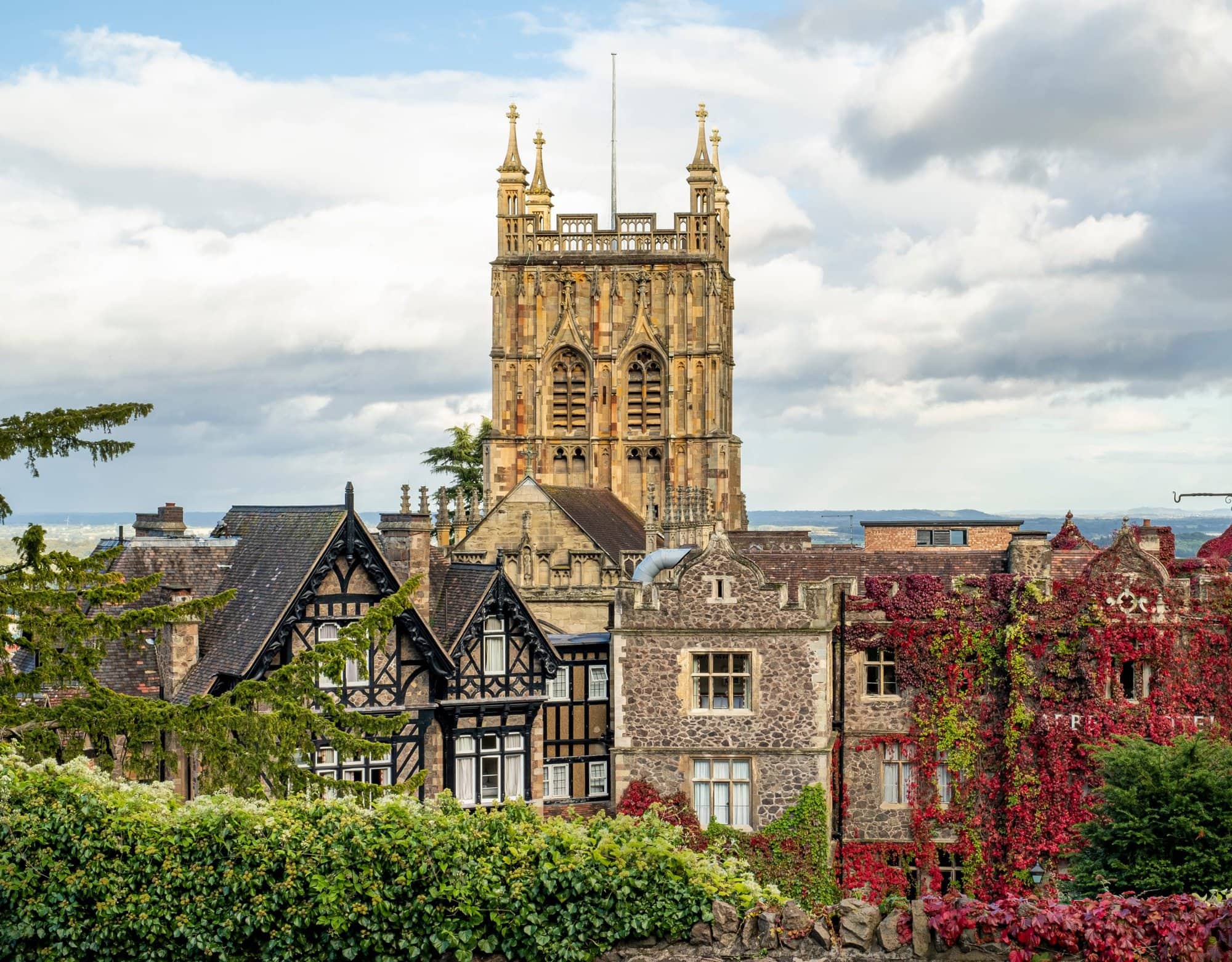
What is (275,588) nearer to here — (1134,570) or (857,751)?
(857,751)

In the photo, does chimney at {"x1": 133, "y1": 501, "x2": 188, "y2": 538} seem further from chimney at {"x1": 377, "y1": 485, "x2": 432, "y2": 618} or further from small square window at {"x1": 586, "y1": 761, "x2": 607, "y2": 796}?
small square window at {"x1": 586, "y1": 761, "x2": 607, "y2": 796}

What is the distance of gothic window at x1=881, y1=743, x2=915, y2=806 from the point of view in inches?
1588

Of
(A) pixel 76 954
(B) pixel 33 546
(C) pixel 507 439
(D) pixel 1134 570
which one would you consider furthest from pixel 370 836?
(C) pixel 507 439

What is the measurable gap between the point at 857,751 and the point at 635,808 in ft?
20.3

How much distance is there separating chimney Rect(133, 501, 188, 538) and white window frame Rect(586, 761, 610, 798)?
1291 centimetres

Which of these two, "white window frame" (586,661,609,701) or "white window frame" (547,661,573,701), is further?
"white window frame" (586,661,609,701)

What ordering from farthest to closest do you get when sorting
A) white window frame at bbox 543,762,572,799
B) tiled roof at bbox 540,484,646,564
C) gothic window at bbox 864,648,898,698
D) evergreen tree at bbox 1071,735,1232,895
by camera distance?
tiled roof at bbox 540,484,646,564
white window frame at bbox 543,762,572,799
gothic window at bbox 864,648,898,698
evergreen tree at bbox 1071,735,1232,895

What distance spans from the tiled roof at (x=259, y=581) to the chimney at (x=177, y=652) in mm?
188

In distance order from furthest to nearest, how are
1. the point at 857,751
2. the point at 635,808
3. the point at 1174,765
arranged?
the point at 857,751, the point at 635,808, the point at 1174,765

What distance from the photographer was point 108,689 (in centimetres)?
2470

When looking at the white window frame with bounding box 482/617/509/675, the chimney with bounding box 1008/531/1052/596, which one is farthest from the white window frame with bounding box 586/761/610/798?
the chimney with bounding box 1008/531/1052/596

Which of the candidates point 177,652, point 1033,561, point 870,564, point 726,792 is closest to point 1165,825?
point 726,792

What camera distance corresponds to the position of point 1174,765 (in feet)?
98.6

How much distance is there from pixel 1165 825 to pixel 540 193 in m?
61.2
